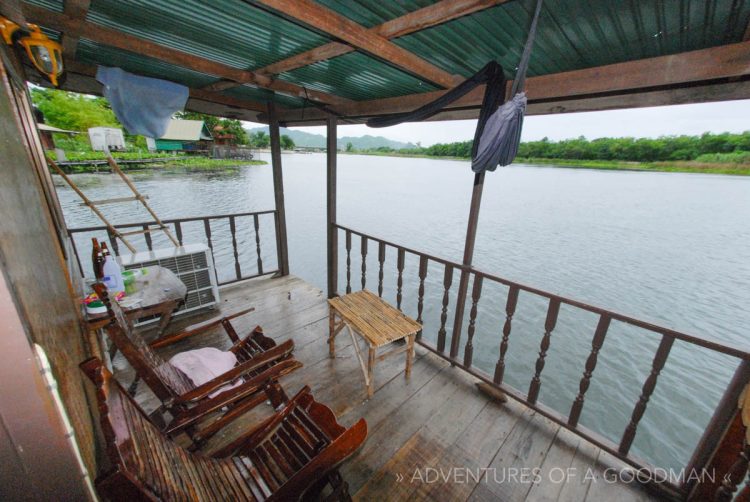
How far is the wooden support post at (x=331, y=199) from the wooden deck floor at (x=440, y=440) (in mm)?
1259

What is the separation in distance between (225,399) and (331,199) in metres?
2.49

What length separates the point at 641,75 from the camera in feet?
5.04

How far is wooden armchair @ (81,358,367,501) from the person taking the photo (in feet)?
2.58

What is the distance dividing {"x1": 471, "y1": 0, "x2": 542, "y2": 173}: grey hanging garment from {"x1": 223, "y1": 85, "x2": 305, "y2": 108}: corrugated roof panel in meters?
2.35

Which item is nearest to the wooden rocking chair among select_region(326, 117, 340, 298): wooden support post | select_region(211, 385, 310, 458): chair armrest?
select_region(211, 385, 310, 458): chair armrest

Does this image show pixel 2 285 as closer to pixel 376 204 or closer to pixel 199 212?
pixel 199 212

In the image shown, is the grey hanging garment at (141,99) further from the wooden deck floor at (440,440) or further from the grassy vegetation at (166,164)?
the grassy vegetation at (166,164)

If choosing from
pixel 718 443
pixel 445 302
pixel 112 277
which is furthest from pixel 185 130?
pixel 718 443

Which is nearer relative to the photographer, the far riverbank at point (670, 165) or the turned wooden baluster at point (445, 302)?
the turned wooden baluster at point (445, 302)

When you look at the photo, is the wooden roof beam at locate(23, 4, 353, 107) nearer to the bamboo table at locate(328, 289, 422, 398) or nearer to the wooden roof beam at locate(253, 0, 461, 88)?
the wooden roof beam at locate(253, 0, 461, 88)

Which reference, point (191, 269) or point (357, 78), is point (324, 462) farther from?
point (191, 269)

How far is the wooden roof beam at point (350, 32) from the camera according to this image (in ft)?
4.21

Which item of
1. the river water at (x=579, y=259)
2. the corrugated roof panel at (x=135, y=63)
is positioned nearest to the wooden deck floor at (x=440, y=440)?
the river water at (x=579, y=259)

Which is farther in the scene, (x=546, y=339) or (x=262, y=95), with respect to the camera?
(x=262, y=95)
